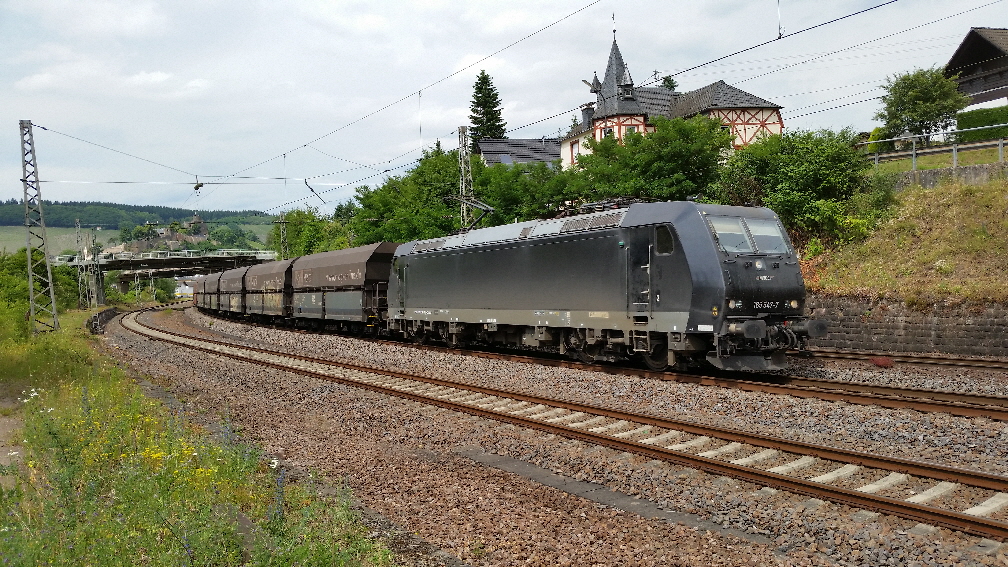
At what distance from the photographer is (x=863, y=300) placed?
1986 cm

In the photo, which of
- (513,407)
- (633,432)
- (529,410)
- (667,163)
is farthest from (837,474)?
(667,163)

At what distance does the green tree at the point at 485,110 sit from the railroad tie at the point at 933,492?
8166 centimetres

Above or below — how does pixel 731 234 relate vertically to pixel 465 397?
above

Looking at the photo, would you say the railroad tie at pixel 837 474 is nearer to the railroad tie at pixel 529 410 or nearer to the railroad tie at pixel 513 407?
the railroad tie at pixel 529 410

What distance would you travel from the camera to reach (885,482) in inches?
277

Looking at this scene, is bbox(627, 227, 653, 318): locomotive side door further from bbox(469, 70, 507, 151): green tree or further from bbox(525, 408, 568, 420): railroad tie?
bbox(469, 70, 507, 151): green tree

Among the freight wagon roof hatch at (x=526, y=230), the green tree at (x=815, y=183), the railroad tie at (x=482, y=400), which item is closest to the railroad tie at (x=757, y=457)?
the railroad tie at (x=482, y=400)

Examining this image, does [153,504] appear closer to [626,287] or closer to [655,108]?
[626,287]

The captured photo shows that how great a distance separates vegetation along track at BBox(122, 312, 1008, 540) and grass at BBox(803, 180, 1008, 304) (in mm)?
12203

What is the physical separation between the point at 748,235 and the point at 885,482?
24.3ft

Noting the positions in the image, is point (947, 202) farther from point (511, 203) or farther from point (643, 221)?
point (511, 203)

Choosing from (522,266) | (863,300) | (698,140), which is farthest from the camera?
(698,140)

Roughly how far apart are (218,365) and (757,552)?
1772cm

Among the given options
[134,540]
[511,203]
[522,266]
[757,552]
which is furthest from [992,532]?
[511,203]
